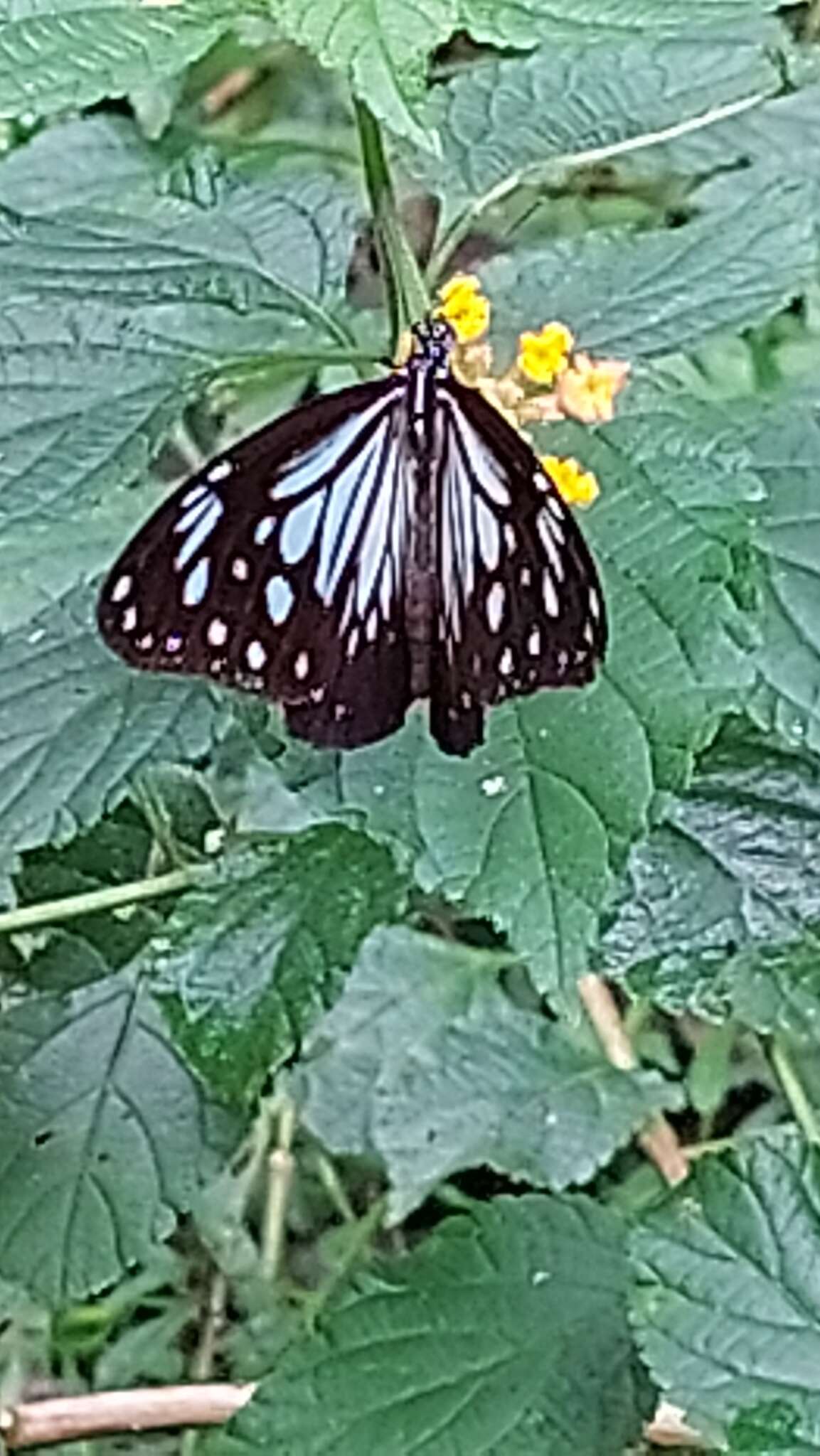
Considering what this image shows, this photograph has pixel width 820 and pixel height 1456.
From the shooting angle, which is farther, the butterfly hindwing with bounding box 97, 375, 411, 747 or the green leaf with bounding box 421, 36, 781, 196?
the green leaf with bounding box 421, 36, 781, 196

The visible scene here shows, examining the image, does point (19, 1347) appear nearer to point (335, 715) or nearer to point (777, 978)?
point (777, 978)

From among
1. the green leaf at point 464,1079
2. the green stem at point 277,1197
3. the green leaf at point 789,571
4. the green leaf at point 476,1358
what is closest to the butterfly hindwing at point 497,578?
the green leaf at point 789,571

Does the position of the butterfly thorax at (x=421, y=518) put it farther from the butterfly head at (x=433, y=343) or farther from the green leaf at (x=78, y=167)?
the green leaf at (x=78, y=167)

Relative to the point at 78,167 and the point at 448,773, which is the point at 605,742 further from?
the point at 78,167

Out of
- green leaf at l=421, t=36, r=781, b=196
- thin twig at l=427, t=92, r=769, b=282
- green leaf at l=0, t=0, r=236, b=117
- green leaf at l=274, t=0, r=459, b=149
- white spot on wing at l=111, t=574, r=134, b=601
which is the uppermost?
green leaf at l=0, t=0, r=236, b=117

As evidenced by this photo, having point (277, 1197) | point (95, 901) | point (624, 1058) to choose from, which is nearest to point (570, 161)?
point (95, 901)

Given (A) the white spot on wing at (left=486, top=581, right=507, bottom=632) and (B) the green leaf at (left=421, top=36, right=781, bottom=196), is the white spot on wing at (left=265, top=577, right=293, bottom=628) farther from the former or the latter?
(B) the green leaf at (left=421, top=36, right=781, bottom=196)

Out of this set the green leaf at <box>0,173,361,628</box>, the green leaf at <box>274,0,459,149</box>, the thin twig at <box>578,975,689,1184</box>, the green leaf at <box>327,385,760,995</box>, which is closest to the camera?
the green leaf at <box>274,0,459,149</box>

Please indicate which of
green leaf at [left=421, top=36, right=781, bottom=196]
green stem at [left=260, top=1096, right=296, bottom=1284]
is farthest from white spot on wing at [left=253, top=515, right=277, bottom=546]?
green stem at [left=260, top=1096, right=296, bottom=1284]
